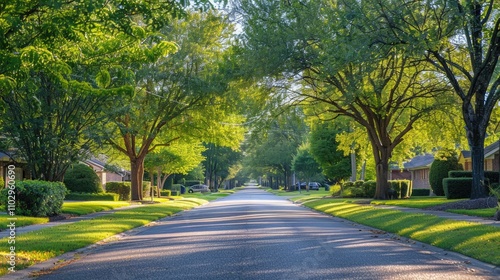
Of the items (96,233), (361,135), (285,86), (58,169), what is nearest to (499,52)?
(285,86)

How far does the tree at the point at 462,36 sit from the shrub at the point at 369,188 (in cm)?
2053

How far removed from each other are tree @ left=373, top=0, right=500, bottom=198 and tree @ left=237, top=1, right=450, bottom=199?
837mm

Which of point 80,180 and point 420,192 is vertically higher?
point 80,180

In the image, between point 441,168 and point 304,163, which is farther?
point 304,163

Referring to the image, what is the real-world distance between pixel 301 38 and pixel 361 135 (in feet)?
61.1

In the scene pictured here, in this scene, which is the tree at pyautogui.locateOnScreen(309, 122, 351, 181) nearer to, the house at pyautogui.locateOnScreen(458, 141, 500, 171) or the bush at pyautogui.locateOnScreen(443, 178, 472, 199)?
the house at pyautogui.locateOnScreen(458, 141, 500, 171)

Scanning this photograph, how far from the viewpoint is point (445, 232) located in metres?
18.3

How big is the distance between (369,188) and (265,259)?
132 ft

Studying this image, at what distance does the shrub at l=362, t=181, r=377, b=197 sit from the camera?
171 ft

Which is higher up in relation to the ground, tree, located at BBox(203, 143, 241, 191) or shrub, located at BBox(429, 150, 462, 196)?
tree, located at BBox(203, 143, 241, 191)

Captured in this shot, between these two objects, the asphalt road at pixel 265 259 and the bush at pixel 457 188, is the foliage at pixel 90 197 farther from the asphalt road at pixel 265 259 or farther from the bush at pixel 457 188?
the asphalt road at pixel 265 259

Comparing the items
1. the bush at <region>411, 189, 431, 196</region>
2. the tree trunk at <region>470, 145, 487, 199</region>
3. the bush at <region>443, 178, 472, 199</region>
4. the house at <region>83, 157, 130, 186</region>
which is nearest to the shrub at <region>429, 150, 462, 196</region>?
the bush at <region>411, 189, 431, 196</region>

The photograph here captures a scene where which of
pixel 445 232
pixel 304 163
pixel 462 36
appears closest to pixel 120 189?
pixel 462 36

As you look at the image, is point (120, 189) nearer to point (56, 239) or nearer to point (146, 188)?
point (146, 188)
